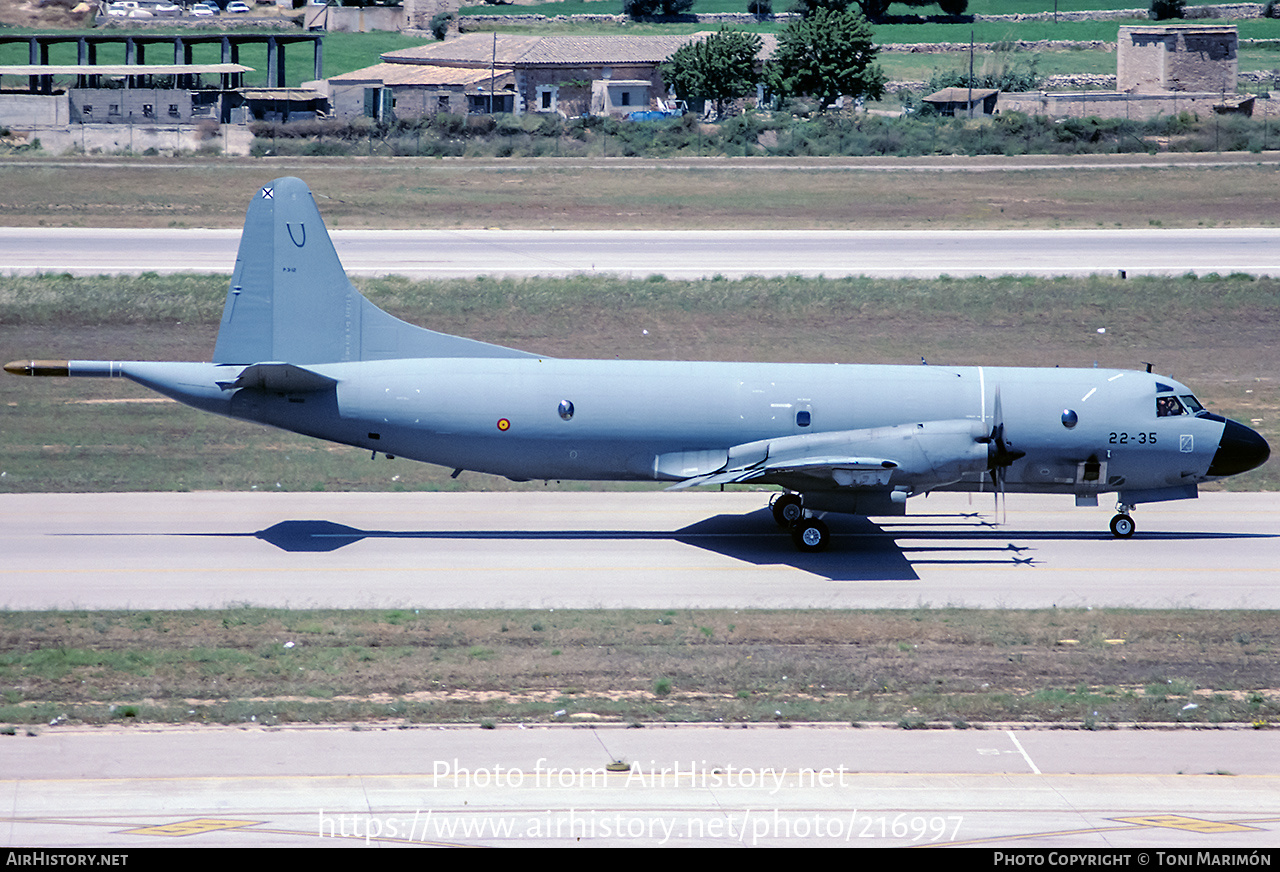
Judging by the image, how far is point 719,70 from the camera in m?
107

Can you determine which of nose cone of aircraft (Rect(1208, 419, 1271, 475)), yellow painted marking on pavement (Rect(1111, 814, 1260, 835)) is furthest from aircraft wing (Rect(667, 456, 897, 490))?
yellow painted marking on pavement (Rect(1111, 814, 1260, 835))

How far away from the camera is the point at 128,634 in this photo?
68.0 feet

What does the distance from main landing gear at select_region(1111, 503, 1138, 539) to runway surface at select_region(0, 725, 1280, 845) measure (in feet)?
36.0

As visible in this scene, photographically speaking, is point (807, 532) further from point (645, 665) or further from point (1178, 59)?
point (1178, 59)

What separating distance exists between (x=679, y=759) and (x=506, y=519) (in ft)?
43.8

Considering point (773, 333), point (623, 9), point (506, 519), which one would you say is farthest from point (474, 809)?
point (623, 9)

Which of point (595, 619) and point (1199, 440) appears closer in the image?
point (595, 619)

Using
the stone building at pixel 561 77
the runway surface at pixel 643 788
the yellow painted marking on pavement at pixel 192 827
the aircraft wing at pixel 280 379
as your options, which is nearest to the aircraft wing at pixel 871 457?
the aircraft wing at pixel 280 379

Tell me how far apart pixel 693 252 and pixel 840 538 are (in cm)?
2873

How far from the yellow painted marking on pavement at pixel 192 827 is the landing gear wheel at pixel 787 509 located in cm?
1535

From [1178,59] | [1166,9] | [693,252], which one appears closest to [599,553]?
[693,252]

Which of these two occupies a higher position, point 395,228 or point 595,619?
point 395,228

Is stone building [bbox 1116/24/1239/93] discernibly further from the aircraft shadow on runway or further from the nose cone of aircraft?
the aircraft shadow on runway

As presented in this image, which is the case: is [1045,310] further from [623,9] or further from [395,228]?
[623,9]
